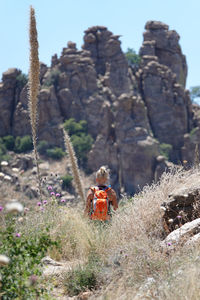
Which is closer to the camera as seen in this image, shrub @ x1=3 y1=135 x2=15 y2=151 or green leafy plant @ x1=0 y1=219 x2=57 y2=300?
green leafy plant @ x1=0 y1=219 x2=57 y2=300

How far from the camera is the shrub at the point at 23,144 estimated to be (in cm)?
5024

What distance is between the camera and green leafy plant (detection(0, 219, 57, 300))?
3668 mm

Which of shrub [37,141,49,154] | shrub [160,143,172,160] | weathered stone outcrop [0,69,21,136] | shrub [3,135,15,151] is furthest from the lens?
weathered stone outcrop [0,69,21,136]

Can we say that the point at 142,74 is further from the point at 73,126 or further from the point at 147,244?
the point at 147,244

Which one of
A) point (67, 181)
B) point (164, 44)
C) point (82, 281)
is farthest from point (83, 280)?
point (164, 44)

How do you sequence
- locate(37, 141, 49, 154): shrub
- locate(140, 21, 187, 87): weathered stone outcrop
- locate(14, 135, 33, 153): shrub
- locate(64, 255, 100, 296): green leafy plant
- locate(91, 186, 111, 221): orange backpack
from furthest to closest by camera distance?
locate(140, 21, 187, 87): weathered stone outcrop, locate(14, 135, 33, 153): shrub, locate(37, 141, 49, 154): shrub, locate(91, 186, 111, 221): orange backpack, locate(64, 255, 100, 296): green leafy plant

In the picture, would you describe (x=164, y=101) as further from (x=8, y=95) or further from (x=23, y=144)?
(x=8, y=95)

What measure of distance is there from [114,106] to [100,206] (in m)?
44.1

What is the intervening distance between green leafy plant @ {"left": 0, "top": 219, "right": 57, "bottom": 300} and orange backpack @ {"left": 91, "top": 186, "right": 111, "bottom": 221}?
2.57 m

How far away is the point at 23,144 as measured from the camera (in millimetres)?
50375

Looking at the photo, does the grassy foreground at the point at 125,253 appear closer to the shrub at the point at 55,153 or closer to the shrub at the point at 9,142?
the shrub at the point at 55,153

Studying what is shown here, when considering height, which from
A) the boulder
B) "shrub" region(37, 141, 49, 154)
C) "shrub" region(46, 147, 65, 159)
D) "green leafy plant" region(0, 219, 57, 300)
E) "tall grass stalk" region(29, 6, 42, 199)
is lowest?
"shrub" region(46, 147, 65, 159)

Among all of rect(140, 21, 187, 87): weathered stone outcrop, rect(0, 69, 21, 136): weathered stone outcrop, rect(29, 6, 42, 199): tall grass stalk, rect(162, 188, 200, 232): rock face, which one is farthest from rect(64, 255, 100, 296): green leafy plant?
rect(140, 21, 187, 87): weathered stone outcrop

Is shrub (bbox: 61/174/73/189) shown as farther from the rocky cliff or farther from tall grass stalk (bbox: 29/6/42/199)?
tall grass stalk (bbox: 29/6/42/199)
